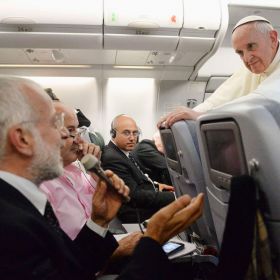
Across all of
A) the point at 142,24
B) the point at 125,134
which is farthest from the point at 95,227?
the point at 142,24

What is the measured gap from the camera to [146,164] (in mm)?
4223

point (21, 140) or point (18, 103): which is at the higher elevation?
point (18, 103)

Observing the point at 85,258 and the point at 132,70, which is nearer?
the point at 85,258

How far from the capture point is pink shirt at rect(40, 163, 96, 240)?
1.86m

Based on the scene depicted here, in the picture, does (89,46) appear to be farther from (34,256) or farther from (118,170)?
(34,256)

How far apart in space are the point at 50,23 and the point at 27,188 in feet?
10.00

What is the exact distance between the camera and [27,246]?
3.19 feet

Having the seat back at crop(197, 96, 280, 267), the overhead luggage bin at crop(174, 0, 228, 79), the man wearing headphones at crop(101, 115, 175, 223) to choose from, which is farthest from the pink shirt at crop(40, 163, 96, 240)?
the overhead luggage bin at crop(174, 0, 228, 79)

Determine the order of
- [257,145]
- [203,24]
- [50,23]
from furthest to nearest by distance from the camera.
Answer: [203,24]
[50,23]
[257,145]

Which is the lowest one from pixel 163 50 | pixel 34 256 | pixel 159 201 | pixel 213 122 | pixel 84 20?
pixel 159 201

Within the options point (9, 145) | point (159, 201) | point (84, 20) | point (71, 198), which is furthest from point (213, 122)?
point (84, 20)

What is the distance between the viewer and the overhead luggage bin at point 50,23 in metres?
3.69

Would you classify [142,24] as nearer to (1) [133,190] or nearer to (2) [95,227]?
(1) [133,190]

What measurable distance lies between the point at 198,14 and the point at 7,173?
3.46 metres
